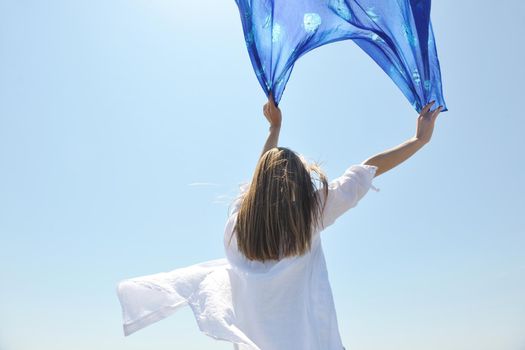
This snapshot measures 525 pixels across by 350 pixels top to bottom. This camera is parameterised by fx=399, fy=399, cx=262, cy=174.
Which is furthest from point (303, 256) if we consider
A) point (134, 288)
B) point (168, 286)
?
point (134, 288)

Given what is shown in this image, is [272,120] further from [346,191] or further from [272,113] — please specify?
[346,191]

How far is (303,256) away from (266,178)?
2.16 feet

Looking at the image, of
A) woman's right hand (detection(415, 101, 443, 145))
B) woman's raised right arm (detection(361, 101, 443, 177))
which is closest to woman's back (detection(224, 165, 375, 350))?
woman's raised right arm (detection(361, 101, 443, 177))

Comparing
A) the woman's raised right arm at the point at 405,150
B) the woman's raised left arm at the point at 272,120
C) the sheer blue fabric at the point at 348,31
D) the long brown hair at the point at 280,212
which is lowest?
the long brown hair at the point at 280,212

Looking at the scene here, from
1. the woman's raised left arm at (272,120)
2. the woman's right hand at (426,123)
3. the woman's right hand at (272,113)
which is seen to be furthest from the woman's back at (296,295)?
the woman's right hand at (272,113)

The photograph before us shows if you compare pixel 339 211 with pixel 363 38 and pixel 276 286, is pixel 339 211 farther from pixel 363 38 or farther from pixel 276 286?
pixel 363 38

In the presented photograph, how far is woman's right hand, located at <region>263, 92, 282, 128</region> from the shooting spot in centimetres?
420

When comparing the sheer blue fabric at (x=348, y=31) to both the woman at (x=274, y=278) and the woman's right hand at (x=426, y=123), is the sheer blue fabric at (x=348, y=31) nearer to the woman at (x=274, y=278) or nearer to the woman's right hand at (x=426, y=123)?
the woman's right hand at (x=426, y=123)

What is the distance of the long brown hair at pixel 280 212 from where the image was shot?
2.94 m

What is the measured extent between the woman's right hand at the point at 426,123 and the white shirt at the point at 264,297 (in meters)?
0.86

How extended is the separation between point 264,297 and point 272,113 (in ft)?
6.63

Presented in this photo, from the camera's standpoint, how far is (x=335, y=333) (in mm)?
2873

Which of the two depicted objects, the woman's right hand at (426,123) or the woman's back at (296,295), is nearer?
the woman's back at (296,295)

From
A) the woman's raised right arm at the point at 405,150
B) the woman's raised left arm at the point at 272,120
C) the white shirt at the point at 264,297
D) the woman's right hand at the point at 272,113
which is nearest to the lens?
the white shirt at the point at 264,297
